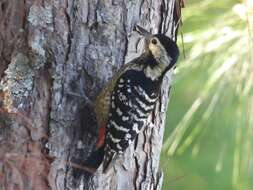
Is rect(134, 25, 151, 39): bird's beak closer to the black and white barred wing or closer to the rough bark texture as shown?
the rough bark texture

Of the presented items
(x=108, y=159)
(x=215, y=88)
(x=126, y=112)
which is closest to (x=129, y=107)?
(x=126, y=112)

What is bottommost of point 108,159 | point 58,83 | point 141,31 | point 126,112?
point 108,159

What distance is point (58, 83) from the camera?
103 inches

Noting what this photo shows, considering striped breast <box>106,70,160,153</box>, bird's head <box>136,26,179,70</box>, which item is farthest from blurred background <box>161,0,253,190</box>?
striped breast <box>106,70,160,153</box>

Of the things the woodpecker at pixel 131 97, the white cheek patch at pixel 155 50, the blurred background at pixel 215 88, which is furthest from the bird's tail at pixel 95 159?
the white cheek patch at pixel 155 50

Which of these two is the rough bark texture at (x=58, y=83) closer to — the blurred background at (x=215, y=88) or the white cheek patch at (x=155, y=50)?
the white cheek patch at (x=155, y=50)

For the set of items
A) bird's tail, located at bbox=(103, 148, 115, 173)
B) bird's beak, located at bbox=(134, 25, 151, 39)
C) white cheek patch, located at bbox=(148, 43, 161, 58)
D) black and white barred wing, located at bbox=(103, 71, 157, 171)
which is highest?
bird's beak, located at bbox=(134, 25, 151, 39)

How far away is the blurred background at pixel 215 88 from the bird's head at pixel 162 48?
0.04m

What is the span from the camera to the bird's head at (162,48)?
2.81 m

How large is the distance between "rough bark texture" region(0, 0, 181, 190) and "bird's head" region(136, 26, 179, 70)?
0.16 feet

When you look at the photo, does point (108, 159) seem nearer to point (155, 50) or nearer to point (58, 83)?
point (58, 83)

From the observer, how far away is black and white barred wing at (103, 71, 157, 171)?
2.71 m

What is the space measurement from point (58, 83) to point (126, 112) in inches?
11.4

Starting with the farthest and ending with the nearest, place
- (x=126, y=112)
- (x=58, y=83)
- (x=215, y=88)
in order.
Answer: (x=215, y=88) < (x=126, y=112) < (x=58, y=83)
